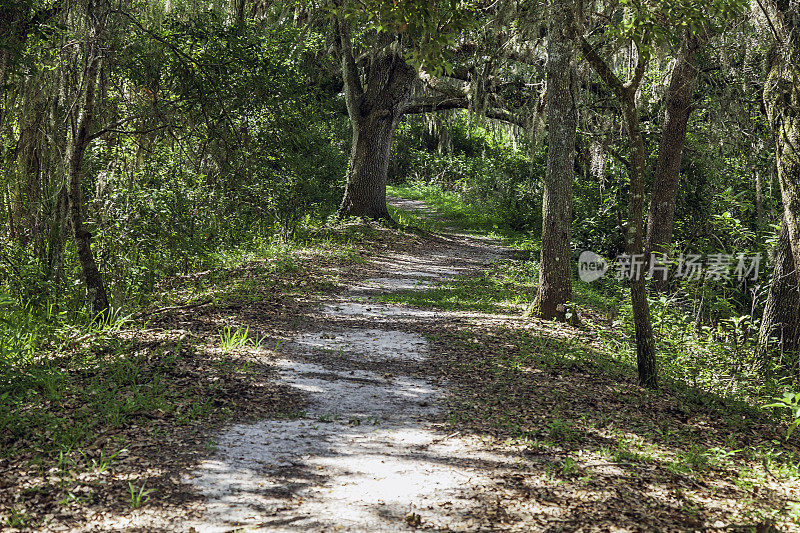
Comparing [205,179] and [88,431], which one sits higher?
[205,179]

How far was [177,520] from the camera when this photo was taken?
133 inches

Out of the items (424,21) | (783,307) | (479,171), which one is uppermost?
(479,171)

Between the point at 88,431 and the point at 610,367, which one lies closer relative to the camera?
the point at 88,431

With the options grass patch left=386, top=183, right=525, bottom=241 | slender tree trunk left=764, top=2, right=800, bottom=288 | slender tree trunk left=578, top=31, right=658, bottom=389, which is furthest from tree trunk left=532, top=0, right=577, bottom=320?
grass patch left=386, top=183, right=525, bottom=241

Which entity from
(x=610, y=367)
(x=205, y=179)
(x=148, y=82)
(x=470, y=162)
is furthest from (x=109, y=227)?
(x=470, y=162)

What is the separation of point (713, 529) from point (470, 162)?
24.6 meters

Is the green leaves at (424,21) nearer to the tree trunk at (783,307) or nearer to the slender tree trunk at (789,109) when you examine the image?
the slender tree trunk at (789,109)

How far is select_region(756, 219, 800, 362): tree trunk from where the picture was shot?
630 cm

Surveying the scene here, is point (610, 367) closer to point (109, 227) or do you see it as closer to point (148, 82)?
point (109, 227)

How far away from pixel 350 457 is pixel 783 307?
469 cm

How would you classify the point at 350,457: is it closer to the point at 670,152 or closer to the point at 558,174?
the point at 558,174

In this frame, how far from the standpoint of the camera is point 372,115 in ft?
50.4

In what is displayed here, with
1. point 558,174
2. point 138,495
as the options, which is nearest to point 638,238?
point 558,174

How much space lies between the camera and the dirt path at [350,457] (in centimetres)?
349
